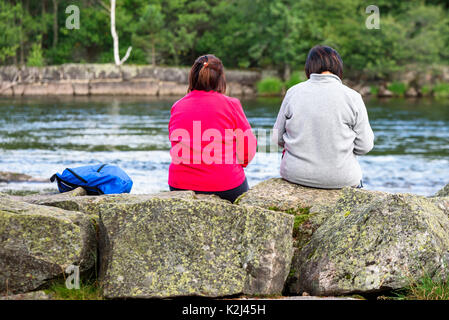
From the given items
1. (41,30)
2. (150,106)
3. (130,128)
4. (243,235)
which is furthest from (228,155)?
(41,30)

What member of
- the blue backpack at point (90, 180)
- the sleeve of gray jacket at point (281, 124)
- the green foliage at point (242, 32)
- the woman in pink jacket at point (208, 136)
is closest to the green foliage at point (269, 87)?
the green foliage at point (242, 32)

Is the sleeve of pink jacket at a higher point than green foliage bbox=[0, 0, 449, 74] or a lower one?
lower

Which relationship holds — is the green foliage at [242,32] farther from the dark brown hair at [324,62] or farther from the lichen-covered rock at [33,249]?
the lichen-covered rock at [33,249]

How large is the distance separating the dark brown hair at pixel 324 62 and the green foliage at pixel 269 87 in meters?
36.7

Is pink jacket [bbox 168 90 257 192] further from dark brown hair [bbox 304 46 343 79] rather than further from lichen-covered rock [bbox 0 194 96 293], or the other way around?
lichen-covered rock [bbox 0 194 96 293]

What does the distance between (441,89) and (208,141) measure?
40.4 m

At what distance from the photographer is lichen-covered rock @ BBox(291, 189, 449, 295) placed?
A: 141 inches

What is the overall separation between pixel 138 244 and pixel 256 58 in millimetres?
40505

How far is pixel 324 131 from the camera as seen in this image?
15.8 ft

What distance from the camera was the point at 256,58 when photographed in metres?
43.2

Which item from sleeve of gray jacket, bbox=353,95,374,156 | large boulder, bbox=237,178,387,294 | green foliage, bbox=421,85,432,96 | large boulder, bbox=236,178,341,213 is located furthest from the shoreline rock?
green foliage, bbox=421,85,432,96

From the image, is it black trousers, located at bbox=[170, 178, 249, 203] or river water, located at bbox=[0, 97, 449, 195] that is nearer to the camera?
black trousers, located at bbox=[170, 178, 249, 203]

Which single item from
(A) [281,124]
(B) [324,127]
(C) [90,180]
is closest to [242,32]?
(C) [90,180]
